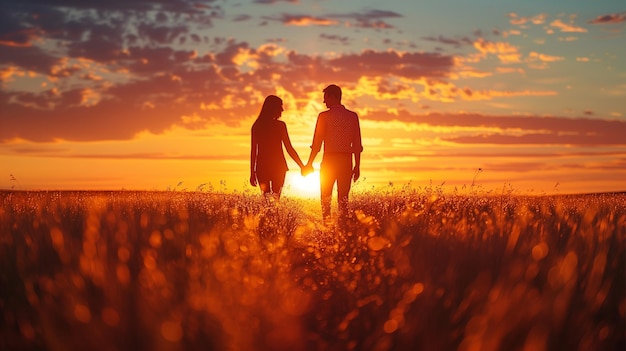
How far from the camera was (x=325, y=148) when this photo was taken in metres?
12.3

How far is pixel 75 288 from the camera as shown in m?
4.59

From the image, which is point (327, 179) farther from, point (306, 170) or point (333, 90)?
point (333, 90)

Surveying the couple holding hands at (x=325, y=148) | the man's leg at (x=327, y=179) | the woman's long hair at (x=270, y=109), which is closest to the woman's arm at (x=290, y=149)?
the couple holding hands at (x=325, y=148)

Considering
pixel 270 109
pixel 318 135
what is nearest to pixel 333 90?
pixel 318 135

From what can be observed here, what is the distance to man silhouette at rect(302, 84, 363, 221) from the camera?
12.2m

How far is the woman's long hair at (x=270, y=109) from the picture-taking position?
41.7 feet

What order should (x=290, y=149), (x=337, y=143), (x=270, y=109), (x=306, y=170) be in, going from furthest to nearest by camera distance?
(x=290, y=149), (x=306, y=170), (x=270, y=109), (x=337, y=143)

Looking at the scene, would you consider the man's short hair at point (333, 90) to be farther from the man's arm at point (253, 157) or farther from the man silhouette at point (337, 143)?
the man's arm at point (253, 157)

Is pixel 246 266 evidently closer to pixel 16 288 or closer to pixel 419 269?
pixel 419 269

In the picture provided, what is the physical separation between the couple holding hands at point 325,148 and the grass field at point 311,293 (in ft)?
16.3

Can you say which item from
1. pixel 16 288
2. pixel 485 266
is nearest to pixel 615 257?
pixel 485 266

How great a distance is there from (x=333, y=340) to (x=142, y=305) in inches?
Answer: 48.1

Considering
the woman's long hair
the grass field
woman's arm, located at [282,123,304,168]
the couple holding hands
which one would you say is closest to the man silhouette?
the couple holding hands

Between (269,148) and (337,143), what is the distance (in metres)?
1.36
